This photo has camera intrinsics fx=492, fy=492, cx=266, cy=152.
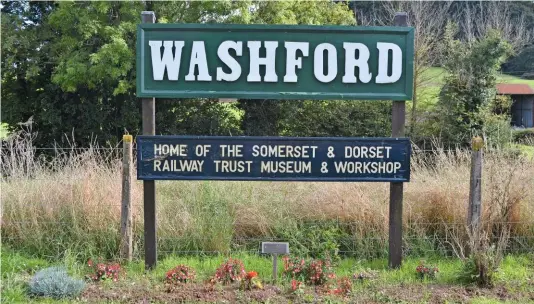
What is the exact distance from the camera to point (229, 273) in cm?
513

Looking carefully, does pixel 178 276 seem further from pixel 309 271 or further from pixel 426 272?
pixel 426 272

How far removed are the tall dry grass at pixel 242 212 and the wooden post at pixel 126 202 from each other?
24 centimetres

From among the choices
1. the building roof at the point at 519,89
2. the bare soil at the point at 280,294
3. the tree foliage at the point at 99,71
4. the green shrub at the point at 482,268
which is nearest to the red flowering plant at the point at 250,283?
the bare soil at the point at 280,294

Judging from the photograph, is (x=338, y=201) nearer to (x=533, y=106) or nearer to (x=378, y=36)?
(x=378, y=36)

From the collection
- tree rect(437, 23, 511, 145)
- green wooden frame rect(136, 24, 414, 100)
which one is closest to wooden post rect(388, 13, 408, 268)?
green wooden frame rect(136, 24, 414, 100)

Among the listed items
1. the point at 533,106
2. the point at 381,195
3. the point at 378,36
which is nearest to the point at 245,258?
the point at 381,195

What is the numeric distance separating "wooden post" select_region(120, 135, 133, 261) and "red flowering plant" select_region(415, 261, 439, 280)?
3.29 metres

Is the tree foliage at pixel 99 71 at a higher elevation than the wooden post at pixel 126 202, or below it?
higher

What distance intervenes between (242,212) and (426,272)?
7.91 ft

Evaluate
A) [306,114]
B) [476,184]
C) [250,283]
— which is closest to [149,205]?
[250,283]

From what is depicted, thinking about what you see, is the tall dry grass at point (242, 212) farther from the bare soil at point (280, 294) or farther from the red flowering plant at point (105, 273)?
the bare soil at point (280, 294)

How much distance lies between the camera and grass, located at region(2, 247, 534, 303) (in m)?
4.85

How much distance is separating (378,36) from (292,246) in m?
2.70

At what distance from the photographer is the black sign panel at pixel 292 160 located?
18.0ft
